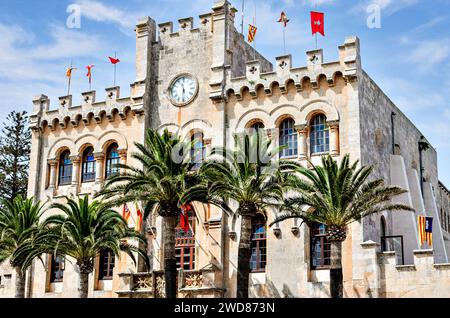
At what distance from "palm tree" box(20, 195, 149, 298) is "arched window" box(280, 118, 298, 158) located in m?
7.90

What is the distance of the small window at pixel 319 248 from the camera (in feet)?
110

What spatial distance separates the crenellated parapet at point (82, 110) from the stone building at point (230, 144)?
0.08 m

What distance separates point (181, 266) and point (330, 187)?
10.3m

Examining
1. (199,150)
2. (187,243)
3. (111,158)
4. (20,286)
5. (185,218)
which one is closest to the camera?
(185,218)

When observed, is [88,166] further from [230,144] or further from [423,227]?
[423,227]

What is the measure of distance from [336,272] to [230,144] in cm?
962

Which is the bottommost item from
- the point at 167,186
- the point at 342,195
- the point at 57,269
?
the point at 57,269

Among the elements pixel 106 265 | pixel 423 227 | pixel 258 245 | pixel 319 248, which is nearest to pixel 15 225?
pixel 106 265

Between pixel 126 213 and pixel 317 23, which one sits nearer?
pixel 317 23

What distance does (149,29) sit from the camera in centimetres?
4075

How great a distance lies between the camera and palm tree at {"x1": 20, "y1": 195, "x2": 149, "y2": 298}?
34094 millimetres

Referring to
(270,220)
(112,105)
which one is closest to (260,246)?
(270,220)

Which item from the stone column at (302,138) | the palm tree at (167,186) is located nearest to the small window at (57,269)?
the palm tree at (167,186)

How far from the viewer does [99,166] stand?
4041 centimetres
